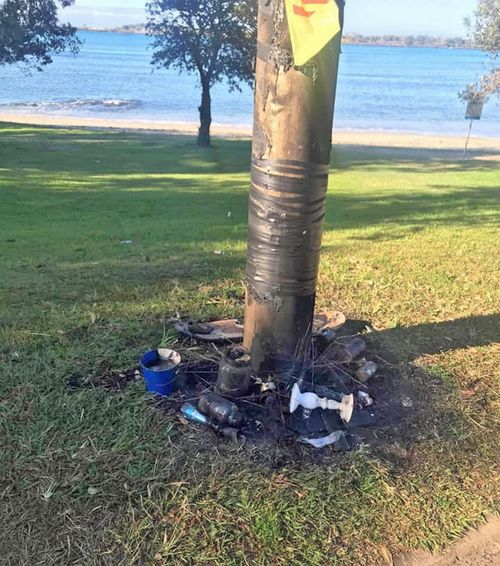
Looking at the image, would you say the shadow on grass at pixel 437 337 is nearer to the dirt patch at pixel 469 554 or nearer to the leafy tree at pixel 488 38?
the dirt patch at pixel 469 554

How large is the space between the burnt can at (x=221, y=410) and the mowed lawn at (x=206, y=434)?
0.14m

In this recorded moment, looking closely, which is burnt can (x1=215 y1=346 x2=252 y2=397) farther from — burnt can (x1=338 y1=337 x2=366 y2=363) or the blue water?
the blue water

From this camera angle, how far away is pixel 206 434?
2.95 meters

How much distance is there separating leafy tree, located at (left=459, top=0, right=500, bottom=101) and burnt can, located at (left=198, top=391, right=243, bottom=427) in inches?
705

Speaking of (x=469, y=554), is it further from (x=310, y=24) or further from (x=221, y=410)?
(x=310, y=24)

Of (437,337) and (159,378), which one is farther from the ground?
(159,378)

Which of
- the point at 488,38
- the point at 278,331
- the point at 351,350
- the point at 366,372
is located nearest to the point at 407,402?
the point at 366,372

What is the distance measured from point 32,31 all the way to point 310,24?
21.5 meters

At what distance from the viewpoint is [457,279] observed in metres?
5.50

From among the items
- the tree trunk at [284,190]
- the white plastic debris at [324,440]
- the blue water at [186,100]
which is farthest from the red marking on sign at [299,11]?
the blue water at [186,100]

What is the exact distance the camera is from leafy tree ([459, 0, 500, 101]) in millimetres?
17828

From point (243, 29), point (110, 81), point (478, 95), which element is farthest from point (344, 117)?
point (110, 81)

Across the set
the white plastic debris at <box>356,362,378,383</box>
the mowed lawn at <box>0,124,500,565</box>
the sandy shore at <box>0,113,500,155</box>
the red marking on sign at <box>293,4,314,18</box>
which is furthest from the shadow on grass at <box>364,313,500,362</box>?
the sandy shore at <box>0,113,500,155</box>

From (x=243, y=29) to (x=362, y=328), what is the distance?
796 inches
